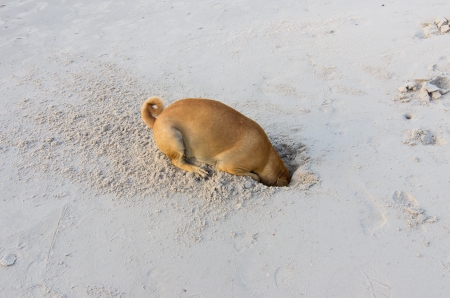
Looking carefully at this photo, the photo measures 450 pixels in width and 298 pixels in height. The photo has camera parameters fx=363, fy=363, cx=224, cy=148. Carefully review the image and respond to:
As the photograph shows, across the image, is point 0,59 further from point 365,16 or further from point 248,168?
point 365,16

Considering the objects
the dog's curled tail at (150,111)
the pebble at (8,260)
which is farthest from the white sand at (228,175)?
the dog's curled tail at (150,111)

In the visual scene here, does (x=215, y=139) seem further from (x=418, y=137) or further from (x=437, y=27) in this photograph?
(x=437, y=27)

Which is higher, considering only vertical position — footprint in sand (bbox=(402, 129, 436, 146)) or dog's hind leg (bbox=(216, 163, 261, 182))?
dog's hind leg (bbox=(216, 163, 261, 182))

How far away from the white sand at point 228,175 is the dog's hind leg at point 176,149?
5.5 inches

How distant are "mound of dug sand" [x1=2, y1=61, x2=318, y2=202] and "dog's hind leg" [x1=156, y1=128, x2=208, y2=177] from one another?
0.08m

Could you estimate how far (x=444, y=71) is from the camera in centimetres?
543

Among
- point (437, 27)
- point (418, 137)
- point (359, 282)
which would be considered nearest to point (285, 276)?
point (359, 282)

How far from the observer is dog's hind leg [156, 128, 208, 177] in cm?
394

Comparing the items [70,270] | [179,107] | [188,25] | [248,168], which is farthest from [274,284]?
[188,25]

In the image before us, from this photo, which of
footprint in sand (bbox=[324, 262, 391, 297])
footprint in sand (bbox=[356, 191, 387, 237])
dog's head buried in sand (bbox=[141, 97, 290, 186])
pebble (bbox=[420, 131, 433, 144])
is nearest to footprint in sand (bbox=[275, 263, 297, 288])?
footprint in sand (bbox=[324, 262, 391, 297])

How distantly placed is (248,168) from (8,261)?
2445 mm

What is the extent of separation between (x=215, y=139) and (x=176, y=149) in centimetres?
45

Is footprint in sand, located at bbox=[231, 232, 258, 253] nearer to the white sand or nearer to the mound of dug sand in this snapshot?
the white sand

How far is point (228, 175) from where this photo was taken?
4023 mm
